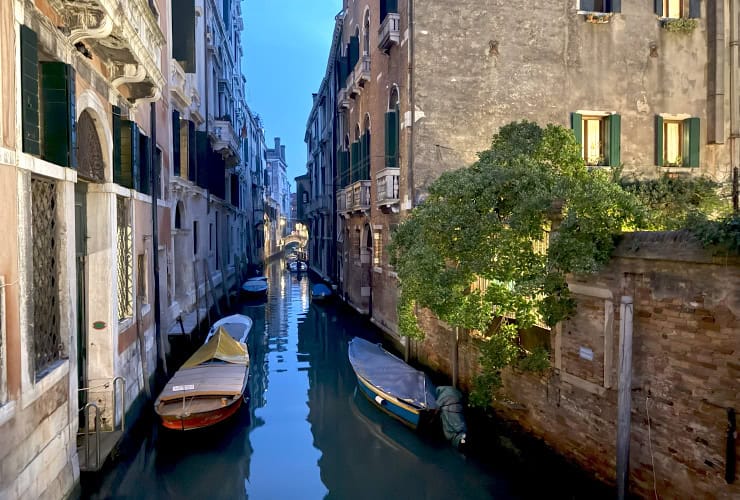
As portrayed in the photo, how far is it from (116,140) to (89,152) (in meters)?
0.79

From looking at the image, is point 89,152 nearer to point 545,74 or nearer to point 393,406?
point 393,406

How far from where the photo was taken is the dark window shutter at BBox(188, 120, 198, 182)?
15375mm

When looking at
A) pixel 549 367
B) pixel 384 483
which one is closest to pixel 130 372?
pixel 384 483

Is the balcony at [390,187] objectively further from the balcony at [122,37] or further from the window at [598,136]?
the balcony at [122,37]

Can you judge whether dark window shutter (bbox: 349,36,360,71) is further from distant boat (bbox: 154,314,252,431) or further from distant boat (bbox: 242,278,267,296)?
distant boat (bbox: 154,314,252,431)

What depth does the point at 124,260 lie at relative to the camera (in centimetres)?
859

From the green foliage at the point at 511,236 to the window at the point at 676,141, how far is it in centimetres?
566

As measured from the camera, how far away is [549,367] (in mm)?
7020

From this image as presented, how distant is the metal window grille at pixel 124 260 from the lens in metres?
8.37

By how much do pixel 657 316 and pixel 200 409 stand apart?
6.24 m

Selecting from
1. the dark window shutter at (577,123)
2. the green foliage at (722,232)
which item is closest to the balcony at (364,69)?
the dark window shutter at (577,123)

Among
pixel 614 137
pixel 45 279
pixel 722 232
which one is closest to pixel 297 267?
pixel 614 137

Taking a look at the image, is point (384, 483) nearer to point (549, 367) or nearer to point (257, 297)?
point (549, 367)

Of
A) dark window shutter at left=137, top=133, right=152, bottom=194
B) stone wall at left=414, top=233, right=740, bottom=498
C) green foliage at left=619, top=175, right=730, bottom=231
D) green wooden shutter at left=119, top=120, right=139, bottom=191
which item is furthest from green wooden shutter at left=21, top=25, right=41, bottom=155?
green foliage at left=619, top=175, right=730, bottom=231
